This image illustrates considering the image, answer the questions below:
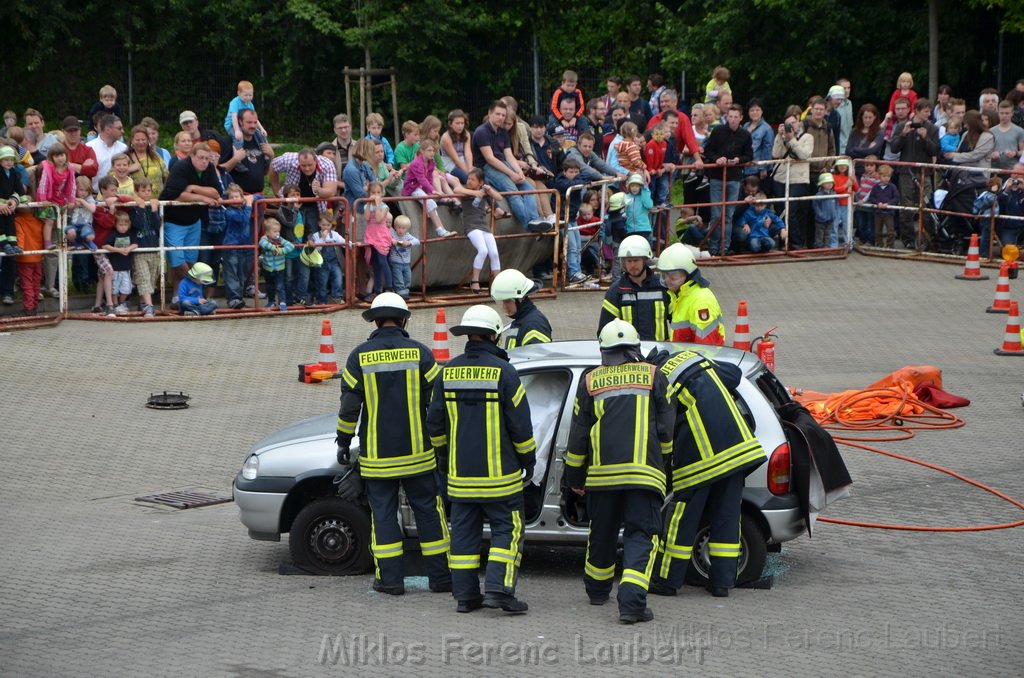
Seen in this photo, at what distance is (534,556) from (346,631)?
1.94 meters

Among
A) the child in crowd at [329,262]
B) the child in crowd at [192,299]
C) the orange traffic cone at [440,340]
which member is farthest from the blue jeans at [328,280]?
A: the orange traffic cone at [440,340]

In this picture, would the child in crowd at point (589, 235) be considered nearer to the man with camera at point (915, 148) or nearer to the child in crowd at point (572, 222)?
the child in crowd at point (572, 222)

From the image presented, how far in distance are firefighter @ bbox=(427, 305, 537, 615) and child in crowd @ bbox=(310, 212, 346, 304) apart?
9.09 meters

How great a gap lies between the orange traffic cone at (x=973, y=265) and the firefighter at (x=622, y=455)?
42.0 feet

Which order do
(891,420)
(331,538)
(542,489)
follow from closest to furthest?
(542,489) → (331,538) → (891,420)

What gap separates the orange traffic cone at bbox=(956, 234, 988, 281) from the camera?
777 inches

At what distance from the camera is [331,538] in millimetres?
9008

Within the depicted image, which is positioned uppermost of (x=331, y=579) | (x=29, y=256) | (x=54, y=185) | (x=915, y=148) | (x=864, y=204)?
(x=915, y=148)

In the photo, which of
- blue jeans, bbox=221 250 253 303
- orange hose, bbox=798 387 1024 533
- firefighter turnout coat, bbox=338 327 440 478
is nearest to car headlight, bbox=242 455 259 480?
firefighter turnout coat, bbox=338 327 440 478

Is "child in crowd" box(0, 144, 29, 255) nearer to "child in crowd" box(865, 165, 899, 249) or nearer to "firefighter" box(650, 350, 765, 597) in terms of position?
"firefighter" box(650, 350, 765, 597)

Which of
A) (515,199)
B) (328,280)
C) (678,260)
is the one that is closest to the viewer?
(678,260)


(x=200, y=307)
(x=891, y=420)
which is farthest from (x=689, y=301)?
(x=200, y=307)

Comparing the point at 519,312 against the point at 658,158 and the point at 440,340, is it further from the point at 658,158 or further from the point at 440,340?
the point at 658,158

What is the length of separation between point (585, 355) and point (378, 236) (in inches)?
348
